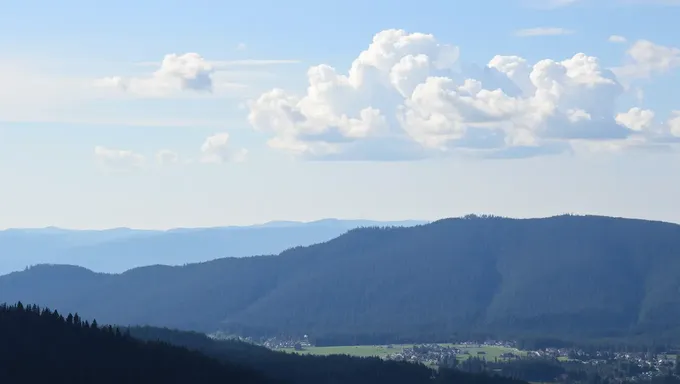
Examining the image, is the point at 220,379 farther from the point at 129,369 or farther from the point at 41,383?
the point at 41,383

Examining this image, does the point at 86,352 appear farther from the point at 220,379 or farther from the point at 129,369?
the point at 220,379

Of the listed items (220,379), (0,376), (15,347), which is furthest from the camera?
(220,379)

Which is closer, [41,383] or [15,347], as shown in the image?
[41,383]

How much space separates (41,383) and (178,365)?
105 ft

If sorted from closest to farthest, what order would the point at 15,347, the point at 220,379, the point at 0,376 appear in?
the point at 0,376 → the point at 15,347 → the point at 220,379

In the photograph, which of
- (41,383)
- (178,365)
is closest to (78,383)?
(41,383)

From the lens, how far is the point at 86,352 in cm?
18812

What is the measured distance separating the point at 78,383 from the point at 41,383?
21.2ft

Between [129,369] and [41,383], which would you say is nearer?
[41,383]

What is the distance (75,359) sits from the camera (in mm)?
182750

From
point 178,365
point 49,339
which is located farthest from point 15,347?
point 178,365

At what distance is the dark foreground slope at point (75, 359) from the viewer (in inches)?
6801

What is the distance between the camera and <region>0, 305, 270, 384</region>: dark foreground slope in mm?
172750

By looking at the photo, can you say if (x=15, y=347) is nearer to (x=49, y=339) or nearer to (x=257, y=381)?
(x=49, y=339)
